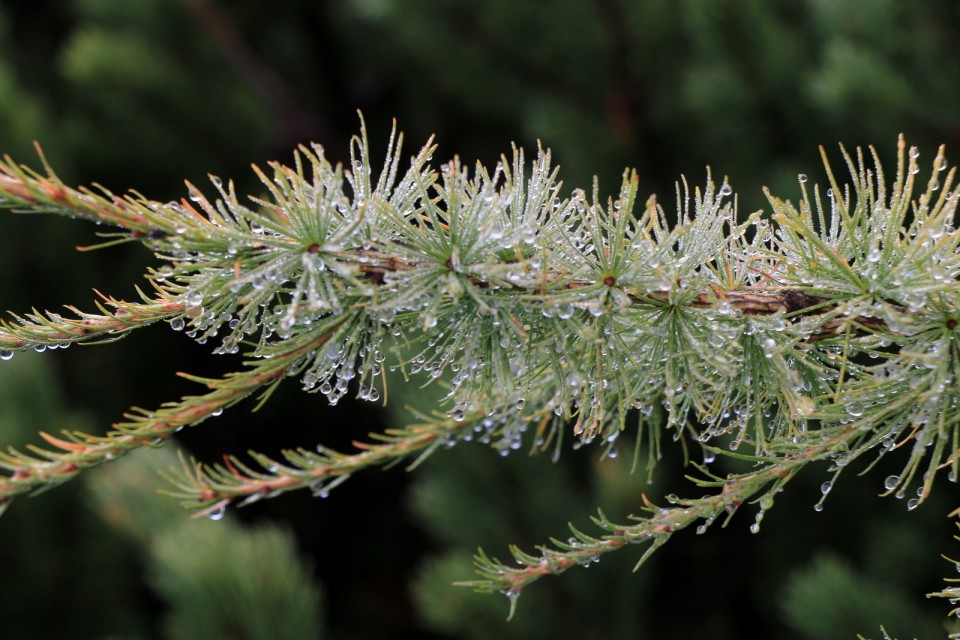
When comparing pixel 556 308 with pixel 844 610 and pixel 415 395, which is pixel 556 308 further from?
pixel 844 610

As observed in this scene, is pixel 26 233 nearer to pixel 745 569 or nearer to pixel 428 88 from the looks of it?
pixel 428 88

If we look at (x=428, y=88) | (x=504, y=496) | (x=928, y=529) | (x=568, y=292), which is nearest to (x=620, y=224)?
(x=568, y=292)

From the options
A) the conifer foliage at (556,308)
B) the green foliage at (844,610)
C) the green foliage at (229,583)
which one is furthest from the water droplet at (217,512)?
the green foliage at (844,610)

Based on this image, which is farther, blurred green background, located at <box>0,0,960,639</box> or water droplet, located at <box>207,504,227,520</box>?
blurred green background, located at <box>0,0,960,639</box>

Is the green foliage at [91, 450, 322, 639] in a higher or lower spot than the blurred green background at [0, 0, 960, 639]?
lower

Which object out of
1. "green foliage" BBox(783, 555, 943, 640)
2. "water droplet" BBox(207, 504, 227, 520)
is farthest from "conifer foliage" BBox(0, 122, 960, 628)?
"green foliage" BBox(783, 555, 943, 640)

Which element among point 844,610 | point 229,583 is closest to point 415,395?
point 229,583

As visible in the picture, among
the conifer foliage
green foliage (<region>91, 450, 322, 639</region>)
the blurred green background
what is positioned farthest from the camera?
the blurred green background

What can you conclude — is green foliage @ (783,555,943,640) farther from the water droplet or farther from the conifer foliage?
the water droplet

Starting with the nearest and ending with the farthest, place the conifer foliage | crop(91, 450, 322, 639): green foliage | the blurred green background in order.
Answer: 1. the conifer foliage
2. crop(91, 450, 322, 639): green foliage
3. the blurred green background
